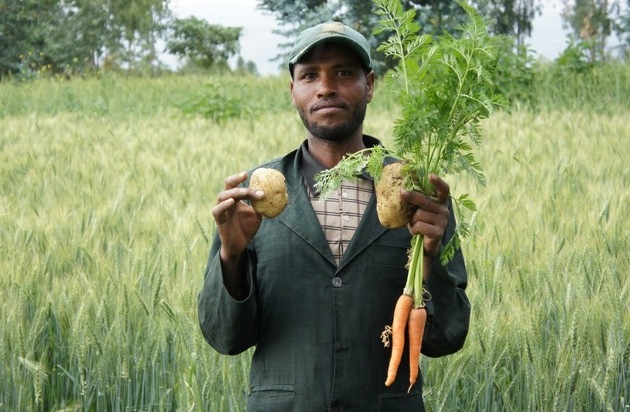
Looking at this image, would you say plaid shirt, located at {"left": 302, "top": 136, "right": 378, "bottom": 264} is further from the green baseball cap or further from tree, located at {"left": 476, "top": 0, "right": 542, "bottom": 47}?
tree, located at {"left": 476, "top": 0, "right": 542, "bottom": 47}

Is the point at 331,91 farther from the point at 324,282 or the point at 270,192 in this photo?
the point at 324,282

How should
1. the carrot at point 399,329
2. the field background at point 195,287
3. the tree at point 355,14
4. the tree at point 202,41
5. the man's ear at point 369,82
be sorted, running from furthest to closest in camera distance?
the tree at point 202,41 → the tree at point 355,14 → the field background at point 195,287 → the man's ear at point 369,82 → the carrot at point 399,329

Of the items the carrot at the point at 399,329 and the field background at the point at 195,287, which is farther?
the field background at the point at 195,287

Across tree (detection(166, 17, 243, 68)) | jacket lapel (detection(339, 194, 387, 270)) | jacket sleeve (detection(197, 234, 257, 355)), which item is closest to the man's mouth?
jacket lapel (detection(339, 194, 387, 270))

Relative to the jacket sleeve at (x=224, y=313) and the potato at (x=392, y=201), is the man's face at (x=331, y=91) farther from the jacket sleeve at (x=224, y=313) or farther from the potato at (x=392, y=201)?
the jacket sleeve at (x=224, y=313)

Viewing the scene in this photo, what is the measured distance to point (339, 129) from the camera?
88.0 inches

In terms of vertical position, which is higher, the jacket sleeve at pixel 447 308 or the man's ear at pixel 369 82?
the man's ear at pixel 369 82

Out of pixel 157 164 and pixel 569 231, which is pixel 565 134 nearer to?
pixel 157 164

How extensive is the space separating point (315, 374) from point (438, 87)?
0.70 meters

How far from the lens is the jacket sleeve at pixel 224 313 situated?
222cm

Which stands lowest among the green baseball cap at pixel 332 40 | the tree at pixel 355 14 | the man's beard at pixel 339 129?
the man's beard at pixel 339 129

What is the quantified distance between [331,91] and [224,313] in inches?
22.3

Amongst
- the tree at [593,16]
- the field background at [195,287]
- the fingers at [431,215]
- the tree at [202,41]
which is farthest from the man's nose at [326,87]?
the tree at [202,41]

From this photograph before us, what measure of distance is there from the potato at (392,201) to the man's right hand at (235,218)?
0.26 meters
